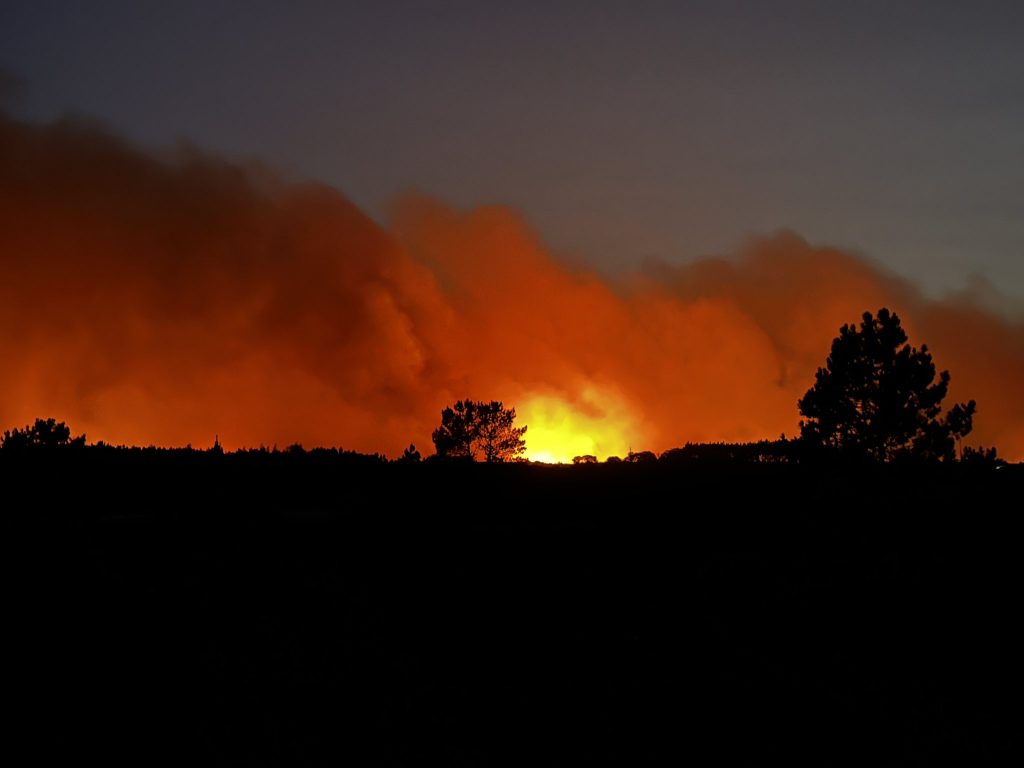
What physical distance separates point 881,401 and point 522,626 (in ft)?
118

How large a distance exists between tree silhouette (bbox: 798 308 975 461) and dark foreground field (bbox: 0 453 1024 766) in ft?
74.1

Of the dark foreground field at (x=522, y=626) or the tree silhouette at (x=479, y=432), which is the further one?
the tree silhouette at (x=479, y=432)

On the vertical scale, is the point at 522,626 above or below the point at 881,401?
below

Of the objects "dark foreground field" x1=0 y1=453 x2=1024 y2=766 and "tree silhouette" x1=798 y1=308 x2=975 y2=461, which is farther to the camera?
"tree silhouette" x1=798 y1=308 x2=975 y2=461

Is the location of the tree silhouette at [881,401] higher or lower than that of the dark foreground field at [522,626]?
higher

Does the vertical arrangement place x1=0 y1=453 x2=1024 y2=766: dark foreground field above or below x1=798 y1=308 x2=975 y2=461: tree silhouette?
below

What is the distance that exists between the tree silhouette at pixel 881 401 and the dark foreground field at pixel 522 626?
22571 mm

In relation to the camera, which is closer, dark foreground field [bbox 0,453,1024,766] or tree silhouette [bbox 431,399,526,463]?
dark foreground field [bbox 0,453,1024,766]

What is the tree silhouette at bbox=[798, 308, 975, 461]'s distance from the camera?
43250 millimetres

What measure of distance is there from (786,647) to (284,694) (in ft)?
23.0

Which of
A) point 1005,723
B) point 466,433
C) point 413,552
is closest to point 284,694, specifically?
point 413,552

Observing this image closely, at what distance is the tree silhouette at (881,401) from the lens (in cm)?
4325

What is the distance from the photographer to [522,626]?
13.2m

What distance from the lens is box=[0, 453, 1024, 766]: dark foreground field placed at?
9.98 m
